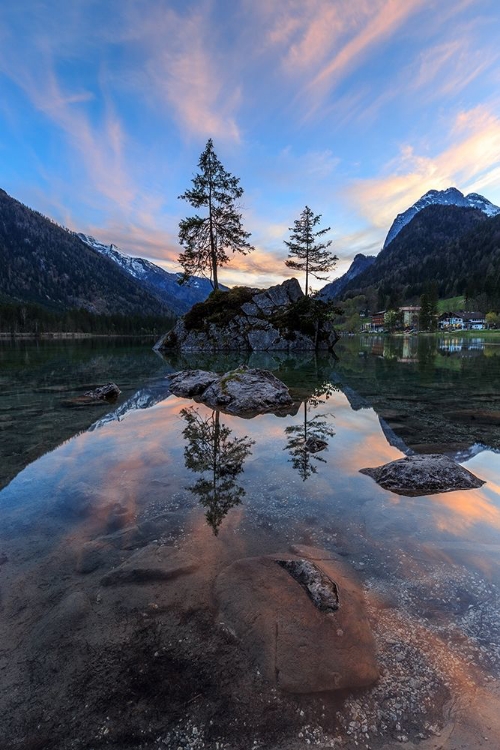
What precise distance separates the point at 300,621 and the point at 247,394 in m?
11.1

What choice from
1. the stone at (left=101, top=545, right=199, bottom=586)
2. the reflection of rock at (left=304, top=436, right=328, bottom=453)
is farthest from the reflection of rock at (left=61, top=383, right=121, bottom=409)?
the stone at (left=101, top=545, right=199, bottom=586)

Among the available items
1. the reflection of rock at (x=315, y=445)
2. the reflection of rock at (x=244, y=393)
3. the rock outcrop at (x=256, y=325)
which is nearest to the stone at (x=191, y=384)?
the reflection of rock at (x=244, y=393)

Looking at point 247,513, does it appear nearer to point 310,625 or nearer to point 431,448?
point 310,625

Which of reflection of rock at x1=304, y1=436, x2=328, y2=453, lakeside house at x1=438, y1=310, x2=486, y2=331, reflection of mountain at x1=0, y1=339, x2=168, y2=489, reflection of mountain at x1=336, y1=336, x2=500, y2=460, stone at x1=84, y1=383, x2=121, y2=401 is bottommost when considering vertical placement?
reflection of mountain at x1=336, y1=336, x2=500, y2=460

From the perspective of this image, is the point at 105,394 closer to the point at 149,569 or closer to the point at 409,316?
the point at 149,569

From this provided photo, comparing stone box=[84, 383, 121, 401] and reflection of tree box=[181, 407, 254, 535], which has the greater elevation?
stone box=[84, 383, 121, 401]

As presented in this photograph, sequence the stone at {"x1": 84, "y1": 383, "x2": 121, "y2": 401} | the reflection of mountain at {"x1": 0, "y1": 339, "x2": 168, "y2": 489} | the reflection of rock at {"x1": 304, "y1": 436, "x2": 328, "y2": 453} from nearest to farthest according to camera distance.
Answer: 1. the reflection of mountain at {"x1": 0, "y1": 339, "x2": 168, "y2": 489}
2. the reflection of rock at {"x1": 304, "y1": 436, "x2": 328, "y2": 453}
3. the stone at {"x1": 84, "y1": 383, "x2": 121, "y2": 401}

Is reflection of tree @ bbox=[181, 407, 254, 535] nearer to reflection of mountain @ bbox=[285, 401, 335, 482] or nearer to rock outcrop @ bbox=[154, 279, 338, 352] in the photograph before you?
reflection of mountain @ bbox=[285, 401, 335, 482]

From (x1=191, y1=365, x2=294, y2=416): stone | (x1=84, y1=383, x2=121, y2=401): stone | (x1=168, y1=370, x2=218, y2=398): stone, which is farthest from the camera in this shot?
(x1=168, y1=370, x2=218, y2=398): stone

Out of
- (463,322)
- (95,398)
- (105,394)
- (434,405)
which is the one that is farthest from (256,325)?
(463,322)

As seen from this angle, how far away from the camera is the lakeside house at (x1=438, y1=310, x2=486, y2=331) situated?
546 ft

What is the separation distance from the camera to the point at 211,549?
494 centimetres

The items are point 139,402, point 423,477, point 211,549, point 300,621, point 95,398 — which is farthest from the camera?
point 95,398

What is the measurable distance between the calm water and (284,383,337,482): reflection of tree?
0.08 metres
